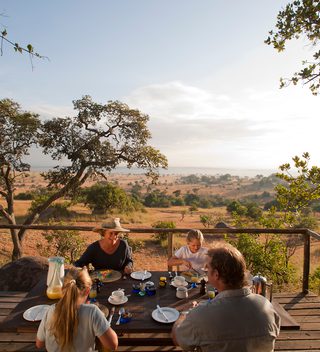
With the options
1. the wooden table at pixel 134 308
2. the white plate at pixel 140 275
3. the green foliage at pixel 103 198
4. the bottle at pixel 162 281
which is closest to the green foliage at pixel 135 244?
the green foliage at pixel 103 198

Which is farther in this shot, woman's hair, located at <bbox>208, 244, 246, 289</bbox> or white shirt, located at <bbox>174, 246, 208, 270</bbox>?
white shirt, located at <bbox>174, 246, 208, 270</bbox>

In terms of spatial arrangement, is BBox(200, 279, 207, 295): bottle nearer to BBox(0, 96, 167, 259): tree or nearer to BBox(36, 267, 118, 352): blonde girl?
BBox(36, 267, 118, 352): blonde girl

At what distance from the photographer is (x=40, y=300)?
8.79 feet

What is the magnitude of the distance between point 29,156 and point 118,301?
1054 centimetres

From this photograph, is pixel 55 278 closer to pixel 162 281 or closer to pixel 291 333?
pixel 162 281

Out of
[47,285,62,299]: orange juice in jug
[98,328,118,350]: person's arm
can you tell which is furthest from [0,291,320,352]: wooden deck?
[98,328,118,350]: person's arm

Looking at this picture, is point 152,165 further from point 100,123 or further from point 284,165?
point 284,165

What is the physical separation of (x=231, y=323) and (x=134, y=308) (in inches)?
43.1

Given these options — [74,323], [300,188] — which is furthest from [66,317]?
[300,188]

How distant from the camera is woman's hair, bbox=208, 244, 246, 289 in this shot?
1905mm

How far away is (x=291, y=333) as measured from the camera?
3617mm

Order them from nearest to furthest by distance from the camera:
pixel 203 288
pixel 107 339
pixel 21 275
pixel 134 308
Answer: pixel 107 339
pixel 134 308
pixel 203 288
pixel 21 275

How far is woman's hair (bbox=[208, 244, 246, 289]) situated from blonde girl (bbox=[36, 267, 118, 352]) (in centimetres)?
91

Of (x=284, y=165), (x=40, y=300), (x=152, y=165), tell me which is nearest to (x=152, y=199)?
(x=152, y=165)
